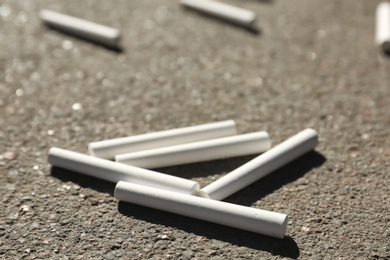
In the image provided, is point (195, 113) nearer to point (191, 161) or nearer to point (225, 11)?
point (191, 161)

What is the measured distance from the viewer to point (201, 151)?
13.6 ft

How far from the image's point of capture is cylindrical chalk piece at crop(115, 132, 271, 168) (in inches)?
160

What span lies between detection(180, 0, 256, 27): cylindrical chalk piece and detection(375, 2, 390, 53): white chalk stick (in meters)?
1.14

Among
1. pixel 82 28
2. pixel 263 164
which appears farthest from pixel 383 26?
pixel 82 28

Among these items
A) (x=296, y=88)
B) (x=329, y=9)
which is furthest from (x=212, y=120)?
(x=329, y=9)

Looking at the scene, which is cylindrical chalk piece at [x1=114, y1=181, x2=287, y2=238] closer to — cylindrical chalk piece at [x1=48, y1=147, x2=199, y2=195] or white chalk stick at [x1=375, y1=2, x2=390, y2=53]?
cylindrical chalk piece at [x1=48, y1=147, x2=199, y2=195]

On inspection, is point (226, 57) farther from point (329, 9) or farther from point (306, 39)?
point (329, 9)

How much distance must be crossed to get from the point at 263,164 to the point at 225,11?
102 inches

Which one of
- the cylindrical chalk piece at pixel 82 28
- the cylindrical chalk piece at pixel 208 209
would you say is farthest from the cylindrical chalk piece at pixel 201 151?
the cylindrical chalk piece at pixel 82 28

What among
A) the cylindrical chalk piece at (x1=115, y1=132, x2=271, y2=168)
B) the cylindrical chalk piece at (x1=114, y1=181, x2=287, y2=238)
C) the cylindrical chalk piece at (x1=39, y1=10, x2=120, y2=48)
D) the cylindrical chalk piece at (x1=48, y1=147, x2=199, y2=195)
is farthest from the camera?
the cylindrical chalk piece at (x1=39, y1=10, x2=120, y2=48)

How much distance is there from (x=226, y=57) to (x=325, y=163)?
1.68 metres

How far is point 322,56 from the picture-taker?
5.63 metres

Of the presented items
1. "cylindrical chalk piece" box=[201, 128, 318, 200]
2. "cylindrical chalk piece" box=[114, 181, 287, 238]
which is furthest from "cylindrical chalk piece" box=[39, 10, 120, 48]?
"cylindrical chalk piece" box=[114, 181, 287, 238]

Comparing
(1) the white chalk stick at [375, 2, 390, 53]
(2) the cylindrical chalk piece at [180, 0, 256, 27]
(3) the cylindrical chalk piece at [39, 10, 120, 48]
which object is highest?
(1) the white chalk stick at [375, 2, 390, 53]
